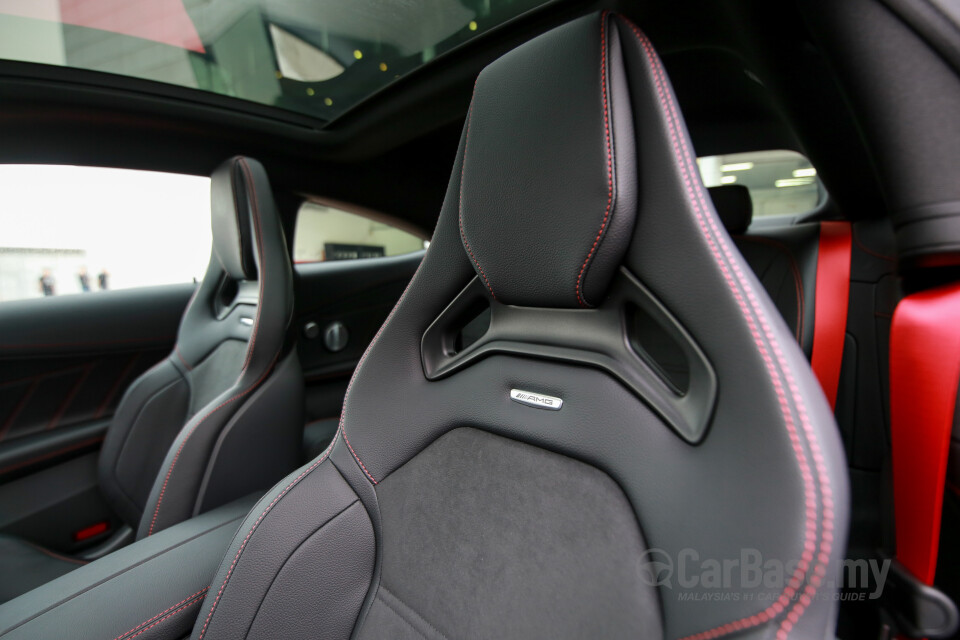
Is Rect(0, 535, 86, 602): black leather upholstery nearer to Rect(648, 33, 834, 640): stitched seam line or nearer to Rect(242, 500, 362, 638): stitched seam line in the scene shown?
Rect(242, 500, 362, 638): stitched seam line

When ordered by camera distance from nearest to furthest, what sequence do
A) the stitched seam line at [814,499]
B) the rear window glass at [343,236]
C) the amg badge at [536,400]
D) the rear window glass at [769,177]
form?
the stitched seam line at [814,499], the amg badge at [536,400], the rear window glass at [769,177], the rear window glass at [343,236]

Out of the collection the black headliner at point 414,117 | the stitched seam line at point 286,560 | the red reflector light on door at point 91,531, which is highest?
the black headliner at point 414,117

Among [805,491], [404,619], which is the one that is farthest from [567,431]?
[404,619]

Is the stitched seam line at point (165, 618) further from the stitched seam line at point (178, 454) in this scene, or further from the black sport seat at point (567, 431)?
the stitched seam line at point (178, 454)

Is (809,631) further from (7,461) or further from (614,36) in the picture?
(7,461)

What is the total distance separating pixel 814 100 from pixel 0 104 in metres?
2.46

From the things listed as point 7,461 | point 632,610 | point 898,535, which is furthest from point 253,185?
point 898,535

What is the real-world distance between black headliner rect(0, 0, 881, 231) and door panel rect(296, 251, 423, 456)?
12.9 inches

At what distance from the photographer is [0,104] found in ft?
5.13

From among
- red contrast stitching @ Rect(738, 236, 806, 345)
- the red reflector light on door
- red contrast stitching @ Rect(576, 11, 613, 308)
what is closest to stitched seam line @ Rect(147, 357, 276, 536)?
the red reflector light on door

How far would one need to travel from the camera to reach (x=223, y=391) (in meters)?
1.47

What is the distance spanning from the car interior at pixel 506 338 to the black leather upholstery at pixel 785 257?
1 cm

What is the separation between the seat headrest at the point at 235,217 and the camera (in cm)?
146

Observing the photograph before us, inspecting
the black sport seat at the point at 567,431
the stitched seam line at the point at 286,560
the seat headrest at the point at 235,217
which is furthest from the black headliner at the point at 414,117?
the stitched seam line at the point at 286,560
